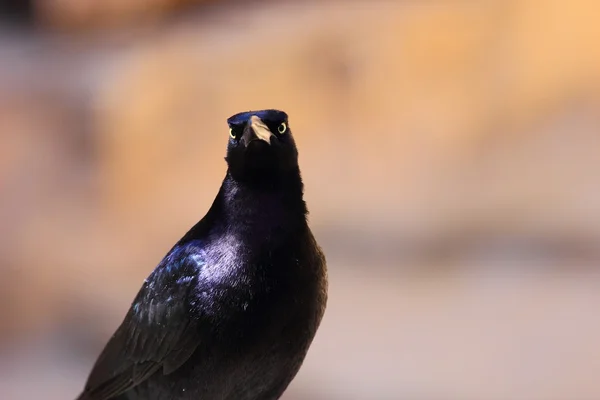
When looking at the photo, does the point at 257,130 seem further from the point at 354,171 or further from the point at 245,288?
the point at 354,171

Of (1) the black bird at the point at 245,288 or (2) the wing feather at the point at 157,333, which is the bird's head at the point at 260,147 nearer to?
(1) the black bird at the point at 245,288

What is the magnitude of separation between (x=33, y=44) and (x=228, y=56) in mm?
655

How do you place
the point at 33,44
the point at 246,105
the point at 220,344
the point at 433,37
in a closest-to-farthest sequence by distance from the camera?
the point at 220,344
the point at 433,37
the point at 246,105
the point at 33,44

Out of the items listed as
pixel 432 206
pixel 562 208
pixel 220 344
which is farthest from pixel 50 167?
pixel 562 208

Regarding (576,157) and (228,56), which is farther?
(228,56)

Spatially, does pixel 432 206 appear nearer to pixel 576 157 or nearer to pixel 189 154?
pixel 576 157

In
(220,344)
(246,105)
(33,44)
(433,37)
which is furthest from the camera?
(33,44)

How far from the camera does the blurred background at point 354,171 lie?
1.60m

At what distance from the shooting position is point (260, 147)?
3.01 ft

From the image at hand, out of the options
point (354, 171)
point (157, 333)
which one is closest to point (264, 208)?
point (157, 333)

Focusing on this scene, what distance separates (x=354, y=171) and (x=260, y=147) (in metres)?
0.88

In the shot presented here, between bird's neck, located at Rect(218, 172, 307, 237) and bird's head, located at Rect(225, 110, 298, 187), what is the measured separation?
12mm

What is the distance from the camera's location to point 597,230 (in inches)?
61.2

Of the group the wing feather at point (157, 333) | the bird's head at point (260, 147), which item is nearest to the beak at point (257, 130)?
the bird's head at point (260, 147)
